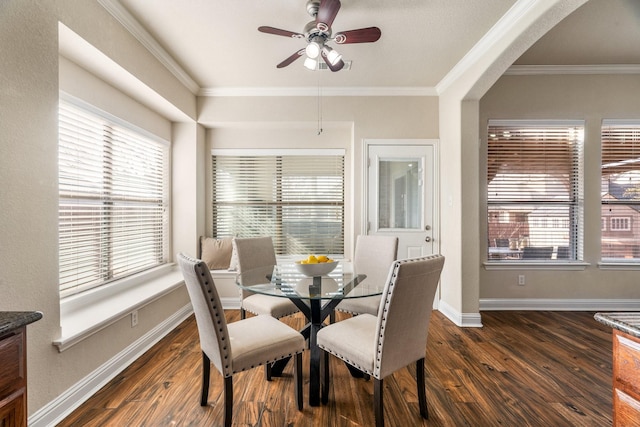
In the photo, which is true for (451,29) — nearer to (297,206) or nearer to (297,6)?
(297,6)

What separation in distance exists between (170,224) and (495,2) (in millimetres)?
3821

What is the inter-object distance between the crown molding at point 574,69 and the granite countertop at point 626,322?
11.1 ft

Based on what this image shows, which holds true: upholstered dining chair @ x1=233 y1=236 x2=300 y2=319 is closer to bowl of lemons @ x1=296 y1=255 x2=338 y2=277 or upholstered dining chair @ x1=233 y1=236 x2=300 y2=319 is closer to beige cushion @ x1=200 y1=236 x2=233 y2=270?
bowl of lemons @ x1=296 y1=255 x2=338 y2=277

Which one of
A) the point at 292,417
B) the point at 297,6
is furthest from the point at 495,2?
the point at 292,417

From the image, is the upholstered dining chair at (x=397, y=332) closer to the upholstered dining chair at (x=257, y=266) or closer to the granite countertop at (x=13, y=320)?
the upholstered dining chair at (x=257, y=266)

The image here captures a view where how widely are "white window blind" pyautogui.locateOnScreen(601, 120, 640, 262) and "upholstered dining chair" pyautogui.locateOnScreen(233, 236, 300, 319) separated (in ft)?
12.8

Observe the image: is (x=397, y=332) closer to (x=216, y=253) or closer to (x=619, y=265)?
(x=216, y=253)

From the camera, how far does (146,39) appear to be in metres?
2.46

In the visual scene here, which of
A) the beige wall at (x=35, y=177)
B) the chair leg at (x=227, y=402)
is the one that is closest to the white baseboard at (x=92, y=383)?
the beige wall at (x=35, y=177)

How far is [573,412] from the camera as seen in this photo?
1.79m

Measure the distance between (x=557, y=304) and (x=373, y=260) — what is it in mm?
2593

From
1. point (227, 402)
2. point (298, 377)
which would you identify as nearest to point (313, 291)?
point (298, 377)

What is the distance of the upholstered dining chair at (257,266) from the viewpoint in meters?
2.29

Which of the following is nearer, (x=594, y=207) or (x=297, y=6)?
(x=297, y=6)
